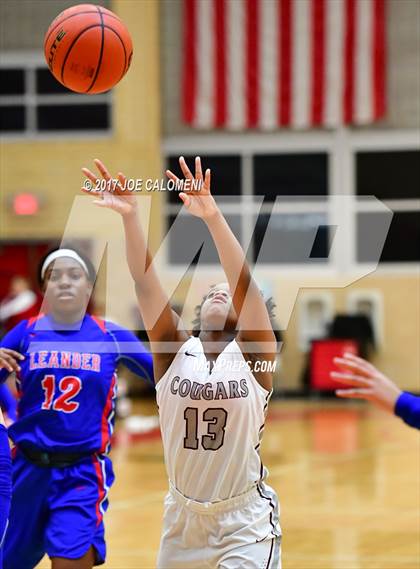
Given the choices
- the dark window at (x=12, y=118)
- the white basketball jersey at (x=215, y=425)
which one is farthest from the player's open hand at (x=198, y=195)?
the dark window at (x=12, y=118)

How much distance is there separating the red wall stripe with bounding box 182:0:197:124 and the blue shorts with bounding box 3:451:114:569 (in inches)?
554

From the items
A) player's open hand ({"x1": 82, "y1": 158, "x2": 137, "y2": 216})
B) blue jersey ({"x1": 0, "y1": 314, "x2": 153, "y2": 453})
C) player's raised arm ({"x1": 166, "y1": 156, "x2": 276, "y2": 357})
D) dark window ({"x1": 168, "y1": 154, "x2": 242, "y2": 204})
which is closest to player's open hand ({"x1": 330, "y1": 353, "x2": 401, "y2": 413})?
player's raised arm ({"x1": 166, "y1": 156, "x2": 276, "y2": 357})

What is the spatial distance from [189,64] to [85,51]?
525 inches

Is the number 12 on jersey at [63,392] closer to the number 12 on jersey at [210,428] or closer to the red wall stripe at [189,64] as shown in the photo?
the number 12 on jersey at [210,428]

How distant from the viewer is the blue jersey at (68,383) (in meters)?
5.36

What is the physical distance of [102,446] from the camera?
5.42 metres

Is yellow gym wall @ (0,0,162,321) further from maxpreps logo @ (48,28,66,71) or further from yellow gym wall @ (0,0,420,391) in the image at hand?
maxpreps logo @ (48,28,66,71)

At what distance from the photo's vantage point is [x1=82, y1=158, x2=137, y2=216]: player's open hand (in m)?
4.34

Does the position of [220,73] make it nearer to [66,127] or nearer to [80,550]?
[66,127]

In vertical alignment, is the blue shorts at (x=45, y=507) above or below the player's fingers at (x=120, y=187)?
below

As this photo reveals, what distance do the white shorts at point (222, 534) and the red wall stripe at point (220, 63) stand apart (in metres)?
14.7

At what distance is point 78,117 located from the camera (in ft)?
63.0

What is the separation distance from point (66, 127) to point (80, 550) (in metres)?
14.7

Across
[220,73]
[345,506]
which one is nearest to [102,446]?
[345,506]
